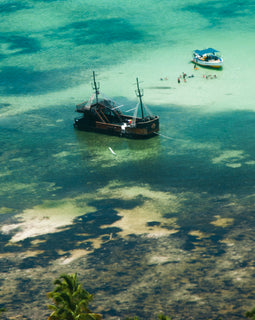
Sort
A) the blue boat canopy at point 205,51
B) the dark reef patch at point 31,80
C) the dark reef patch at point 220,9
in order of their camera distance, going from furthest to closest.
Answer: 1. the dark reef patch at point 220,9
2. the blue boat canopy at point 205,51
3. the dark reef patch at point 31,80

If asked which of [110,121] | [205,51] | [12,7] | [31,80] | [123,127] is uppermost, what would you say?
[12,7]

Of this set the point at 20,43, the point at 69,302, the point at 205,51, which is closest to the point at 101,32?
the point at 20,43

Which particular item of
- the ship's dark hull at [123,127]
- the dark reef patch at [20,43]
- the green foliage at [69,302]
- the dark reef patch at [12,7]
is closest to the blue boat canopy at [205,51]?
the ship's dark hull at [123,127]

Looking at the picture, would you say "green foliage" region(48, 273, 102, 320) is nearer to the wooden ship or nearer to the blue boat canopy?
the wooden ship

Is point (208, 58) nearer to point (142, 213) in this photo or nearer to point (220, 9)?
point (220, 9)

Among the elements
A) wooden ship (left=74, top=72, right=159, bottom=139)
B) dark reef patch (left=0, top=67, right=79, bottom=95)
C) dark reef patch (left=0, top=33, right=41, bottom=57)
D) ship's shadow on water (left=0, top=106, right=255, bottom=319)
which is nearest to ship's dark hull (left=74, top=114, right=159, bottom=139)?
wooden ship (left=74, top=72, right=159, bottom=139)

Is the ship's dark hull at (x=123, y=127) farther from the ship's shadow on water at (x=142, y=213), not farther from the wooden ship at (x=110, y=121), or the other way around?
the ship's shadow on water at (x=142, y=213)

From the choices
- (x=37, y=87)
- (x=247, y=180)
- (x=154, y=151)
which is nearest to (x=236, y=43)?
(x=37, y=87)
